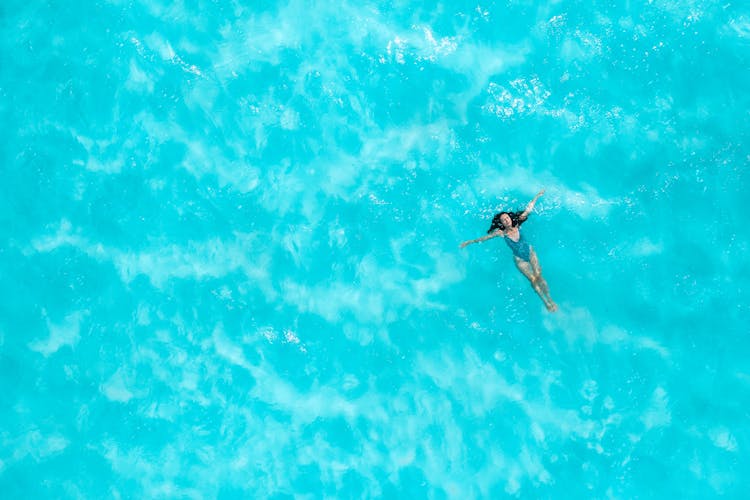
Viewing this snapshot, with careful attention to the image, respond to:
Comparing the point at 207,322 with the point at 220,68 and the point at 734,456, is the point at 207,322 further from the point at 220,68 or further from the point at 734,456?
the point at 734,456

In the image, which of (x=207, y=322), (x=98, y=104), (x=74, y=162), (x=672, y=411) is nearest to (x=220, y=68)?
(x=98, y=104)

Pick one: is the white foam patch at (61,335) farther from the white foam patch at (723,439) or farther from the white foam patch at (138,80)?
the white foam patch at (723,439)

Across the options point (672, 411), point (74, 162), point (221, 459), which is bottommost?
point (221, 459)

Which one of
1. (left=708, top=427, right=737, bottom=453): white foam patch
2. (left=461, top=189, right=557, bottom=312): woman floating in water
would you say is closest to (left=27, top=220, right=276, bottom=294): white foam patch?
(left=461, top=189, right=557, bottom=312): woman floating in water

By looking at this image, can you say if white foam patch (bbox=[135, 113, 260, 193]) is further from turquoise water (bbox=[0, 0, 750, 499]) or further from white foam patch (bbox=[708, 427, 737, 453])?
white foam patch (bbox=[708, 427, 737, 453])

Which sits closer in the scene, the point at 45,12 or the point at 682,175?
the point at 682,175
